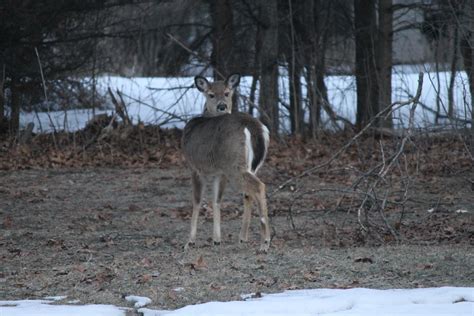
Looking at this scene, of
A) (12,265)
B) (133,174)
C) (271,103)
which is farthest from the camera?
(271,103)

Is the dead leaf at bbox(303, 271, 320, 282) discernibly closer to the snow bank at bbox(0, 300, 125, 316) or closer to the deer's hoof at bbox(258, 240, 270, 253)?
the deer's hoof at bbox(258, 240, 270, 253)

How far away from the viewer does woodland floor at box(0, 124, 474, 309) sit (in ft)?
27.0

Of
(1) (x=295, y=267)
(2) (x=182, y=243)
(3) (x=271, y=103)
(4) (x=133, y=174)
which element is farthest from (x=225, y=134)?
(3) (x=271, y=103)

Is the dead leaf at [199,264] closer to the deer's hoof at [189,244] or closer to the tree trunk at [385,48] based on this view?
the deer's hoof at [189,244]

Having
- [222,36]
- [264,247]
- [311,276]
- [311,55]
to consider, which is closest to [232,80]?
[264,247]

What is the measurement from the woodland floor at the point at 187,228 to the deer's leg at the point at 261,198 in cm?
18

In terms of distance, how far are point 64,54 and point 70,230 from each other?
7.99 meters

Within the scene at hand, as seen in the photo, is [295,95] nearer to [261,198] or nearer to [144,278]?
[261,198]

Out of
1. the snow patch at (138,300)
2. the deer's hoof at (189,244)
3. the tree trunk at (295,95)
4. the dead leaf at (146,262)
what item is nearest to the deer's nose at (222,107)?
the deer's hoof at (189,244)

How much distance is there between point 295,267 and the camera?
342 inches

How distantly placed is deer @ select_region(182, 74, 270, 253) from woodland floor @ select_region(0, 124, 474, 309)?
0.31 meters

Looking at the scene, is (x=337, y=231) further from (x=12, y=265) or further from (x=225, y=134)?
(x=12, y=265)

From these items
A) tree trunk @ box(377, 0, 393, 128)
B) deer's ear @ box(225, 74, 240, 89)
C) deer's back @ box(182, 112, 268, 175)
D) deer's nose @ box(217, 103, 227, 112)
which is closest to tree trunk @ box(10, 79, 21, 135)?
tree trunk @ box(377, 0, 393, 128)

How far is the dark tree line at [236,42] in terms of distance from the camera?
59.3 ft
